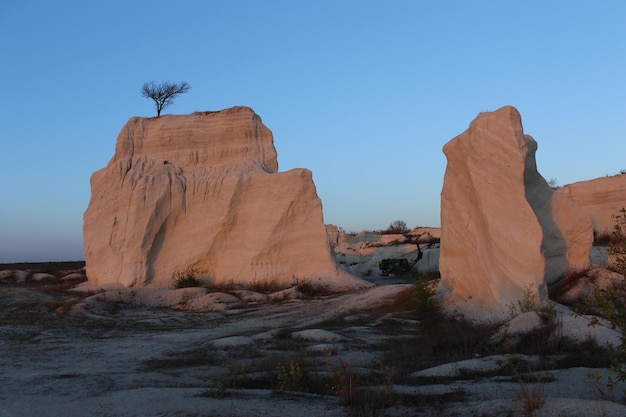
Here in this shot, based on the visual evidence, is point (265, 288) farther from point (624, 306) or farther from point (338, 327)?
point (624, 306)

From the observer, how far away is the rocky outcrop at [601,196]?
28.5 meters

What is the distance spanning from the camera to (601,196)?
29.2 m

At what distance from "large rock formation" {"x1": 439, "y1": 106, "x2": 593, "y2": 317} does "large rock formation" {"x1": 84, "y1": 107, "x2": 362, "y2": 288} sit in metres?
7.40

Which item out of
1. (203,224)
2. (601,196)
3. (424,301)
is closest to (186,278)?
(203,224)

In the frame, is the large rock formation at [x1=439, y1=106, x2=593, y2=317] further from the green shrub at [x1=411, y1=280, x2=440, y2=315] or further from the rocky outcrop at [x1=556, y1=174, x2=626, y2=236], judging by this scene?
the rocky outcrop at [x1=556, y1=174, x2=626, y2=236]

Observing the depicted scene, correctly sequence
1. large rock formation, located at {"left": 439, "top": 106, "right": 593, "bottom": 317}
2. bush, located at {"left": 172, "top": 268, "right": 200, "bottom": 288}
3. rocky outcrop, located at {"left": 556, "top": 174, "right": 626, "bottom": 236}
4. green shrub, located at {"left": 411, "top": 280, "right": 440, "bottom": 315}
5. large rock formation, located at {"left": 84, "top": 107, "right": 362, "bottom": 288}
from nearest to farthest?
large rock formation, located at {"left": 439, "top": 106, "right": 593, "bottom": 317} → green shrub, located at {"left": 411, "top": 280, "right": 440, "bottom": 315} → bush, located at {"left": 172, "top": 268, "right": 200, "bottom": 288} → large rock formation, located at {"left": 84, "top": 107, "right": 362, "bottom": 288} → rocky outcrop, located at {"left": 556, "top": 174, "right": 626, "bottom": 236}

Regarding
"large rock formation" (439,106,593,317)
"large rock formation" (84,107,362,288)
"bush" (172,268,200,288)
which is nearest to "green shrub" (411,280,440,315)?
"large rock formation" (439,106,593,317)

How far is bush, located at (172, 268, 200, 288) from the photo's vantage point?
2311 cm

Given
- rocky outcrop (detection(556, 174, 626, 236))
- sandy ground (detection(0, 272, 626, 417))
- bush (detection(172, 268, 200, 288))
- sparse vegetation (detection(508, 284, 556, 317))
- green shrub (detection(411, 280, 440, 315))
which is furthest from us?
rocky outcrop (detection(556, 174, 626, 236))

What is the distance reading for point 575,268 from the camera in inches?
581

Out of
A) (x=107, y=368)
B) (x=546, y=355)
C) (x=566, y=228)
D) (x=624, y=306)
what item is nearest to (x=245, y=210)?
(x=566, y=228)

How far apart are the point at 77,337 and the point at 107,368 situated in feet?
15.6

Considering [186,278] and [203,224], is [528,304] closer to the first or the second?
[186,278]

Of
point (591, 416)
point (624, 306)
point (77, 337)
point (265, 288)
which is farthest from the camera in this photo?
point (265, 288)
